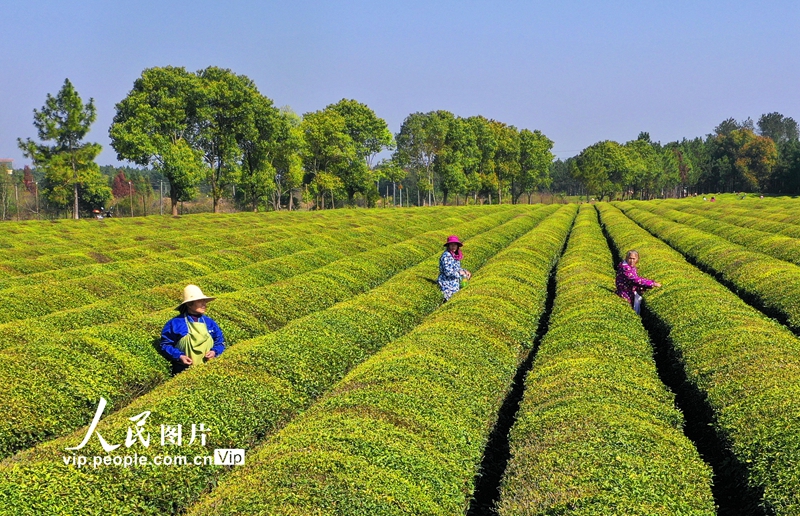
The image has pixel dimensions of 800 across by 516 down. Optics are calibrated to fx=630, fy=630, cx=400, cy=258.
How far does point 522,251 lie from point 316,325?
45.8 ft

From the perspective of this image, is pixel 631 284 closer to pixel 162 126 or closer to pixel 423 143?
pixel 162 126

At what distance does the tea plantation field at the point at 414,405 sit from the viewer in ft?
20.7

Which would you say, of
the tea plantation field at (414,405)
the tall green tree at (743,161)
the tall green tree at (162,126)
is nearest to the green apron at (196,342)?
the tea plantation field at (414,405)

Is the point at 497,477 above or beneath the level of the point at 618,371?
beneath

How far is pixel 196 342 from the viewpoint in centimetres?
977

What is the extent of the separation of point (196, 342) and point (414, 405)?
3.70m

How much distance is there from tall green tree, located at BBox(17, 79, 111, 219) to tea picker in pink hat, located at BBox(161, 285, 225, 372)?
6003 cm

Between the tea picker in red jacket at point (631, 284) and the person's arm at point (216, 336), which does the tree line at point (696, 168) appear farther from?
the person's arm at point (216, 336)

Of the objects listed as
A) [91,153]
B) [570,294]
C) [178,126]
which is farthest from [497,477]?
[91,153]

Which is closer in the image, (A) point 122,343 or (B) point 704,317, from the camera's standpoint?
(A) point 122,343

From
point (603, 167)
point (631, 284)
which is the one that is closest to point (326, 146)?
point (603, 167)

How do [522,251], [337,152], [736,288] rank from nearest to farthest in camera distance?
[736,288]
[522,251]
[337,152]

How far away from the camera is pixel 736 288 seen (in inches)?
752

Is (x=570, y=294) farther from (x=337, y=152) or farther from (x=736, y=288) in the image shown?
(x=337, y=152)
